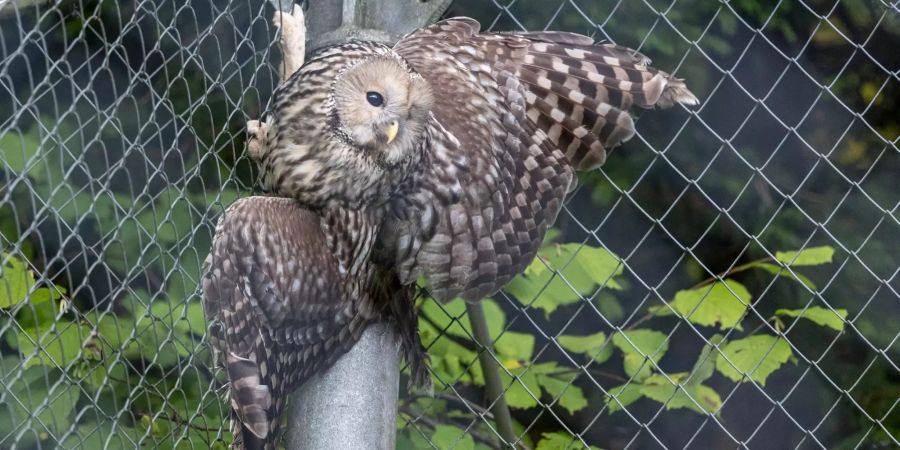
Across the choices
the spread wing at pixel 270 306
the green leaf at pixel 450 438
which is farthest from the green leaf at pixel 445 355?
the spread wing at pixel 270 306

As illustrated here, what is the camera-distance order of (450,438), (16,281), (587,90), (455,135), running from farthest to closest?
(450,438), (587,90), (455,135), (16,281)

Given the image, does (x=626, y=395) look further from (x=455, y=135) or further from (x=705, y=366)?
(x=455, y=135)

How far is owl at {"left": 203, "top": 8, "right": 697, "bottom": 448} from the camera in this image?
225 cm

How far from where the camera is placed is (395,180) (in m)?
2.37

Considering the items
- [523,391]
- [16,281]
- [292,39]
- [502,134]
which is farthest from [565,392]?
[16,281]

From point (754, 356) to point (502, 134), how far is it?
33.1 inches

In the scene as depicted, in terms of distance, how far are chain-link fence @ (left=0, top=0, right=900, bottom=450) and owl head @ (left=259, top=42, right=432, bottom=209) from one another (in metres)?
0.17

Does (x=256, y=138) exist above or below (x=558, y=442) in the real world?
above

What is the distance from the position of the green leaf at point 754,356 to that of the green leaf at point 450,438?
631 millimetres

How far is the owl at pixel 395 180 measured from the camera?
2.25 metres

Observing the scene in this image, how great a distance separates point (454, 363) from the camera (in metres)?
3.11

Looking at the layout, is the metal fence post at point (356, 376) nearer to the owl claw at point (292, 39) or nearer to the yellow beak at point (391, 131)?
the owl claw at point (292, 39)

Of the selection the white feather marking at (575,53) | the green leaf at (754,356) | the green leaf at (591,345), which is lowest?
the green leaf at (591,345)

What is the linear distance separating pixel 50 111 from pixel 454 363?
3.79ft
